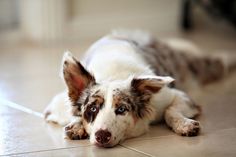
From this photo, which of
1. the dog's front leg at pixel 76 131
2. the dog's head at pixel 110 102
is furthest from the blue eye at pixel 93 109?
the dog's front leg at pixel 76 131

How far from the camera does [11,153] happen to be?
6.14 feet

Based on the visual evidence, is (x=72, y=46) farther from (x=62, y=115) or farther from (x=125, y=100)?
(x=125, y=100)

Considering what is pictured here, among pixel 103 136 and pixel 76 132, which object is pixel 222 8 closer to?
pixel 76 132

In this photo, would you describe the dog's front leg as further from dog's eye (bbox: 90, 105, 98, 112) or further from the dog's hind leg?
the dog's hind leg

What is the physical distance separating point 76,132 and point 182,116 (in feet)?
1.36

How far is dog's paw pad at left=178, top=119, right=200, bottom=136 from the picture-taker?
6.73 feet

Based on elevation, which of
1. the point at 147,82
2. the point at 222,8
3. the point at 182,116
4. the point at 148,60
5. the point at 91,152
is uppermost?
the point at 222,8

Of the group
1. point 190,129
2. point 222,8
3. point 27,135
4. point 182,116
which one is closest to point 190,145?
point 190,129

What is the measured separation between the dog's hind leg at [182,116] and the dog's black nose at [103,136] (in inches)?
12.7

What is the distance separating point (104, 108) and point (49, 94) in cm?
98

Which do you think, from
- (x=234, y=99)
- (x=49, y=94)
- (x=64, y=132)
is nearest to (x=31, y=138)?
(x=64, y=132)

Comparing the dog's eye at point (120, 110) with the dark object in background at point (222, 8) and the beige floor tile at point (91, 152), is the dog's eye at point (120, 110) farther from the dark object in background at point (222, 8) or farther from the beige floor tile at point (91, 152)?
the dark object in background at point (222, 8)

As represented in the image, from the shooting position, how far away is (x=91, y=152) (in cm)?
187

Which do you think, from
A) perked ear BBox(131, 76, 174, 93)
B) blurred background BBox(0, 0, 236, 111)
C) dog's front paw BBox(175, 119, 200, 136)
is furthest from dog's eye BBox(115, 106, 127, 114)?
blurred background BBox(0, 0, 236, 111)
